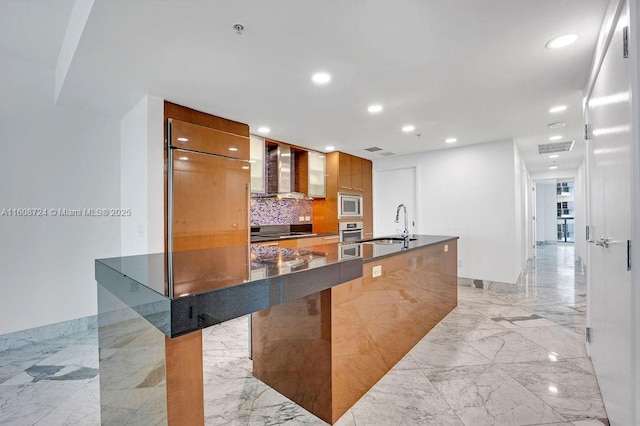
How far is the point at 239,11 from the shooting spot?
172 cm

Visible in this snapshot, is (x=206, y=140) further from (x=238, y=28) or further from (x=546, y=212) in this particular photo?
(x=546, y=212)

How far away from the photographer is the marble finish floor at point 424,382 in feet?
5.85

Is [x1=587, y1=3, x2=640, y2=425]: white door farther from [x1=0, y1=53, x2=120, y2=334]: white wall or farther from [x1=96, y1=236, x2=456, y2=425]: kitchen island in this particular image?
[x1=0, y1=53, x2=120, y2=334]: white wall

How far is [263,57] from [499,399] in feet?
9.10

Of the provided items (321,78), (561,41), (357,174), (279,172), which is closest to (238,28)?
(321,78)

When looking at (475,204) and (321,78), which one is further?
(475,204)

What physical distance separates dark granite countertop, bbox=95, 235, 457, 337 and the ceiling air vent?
5219 millimetres

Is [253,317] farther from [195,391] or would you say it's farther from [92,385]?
[92,385]

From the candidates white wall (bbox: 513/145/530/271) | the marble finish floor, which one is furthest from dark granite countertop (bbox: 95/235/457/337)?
white wall (bbox: 513/145/530/271)

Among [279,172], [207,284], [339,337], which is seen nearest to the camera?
[207,284]

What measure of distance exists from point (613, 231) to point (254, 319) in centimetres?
214

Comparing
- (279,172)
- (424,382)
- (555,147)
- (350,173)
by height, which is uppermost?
(555,147)

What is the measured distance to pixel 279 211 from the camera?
16.9 feet

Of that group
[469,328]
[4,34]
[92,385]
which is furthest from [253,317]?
[4,34]
